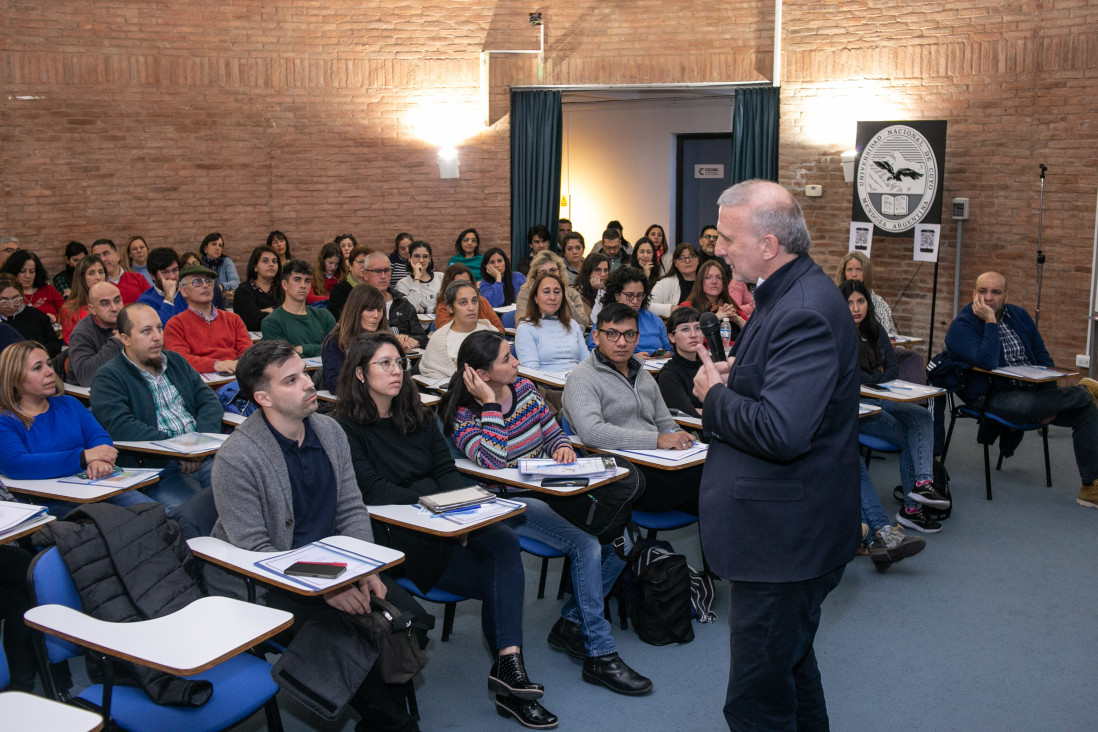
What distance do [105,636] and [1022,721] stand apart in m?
2.97

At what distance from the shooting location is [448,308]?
6.71 m

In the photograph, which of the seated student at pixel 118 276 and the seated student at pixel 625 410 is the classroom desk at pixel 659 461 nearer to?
the seated student at pixel 625 410

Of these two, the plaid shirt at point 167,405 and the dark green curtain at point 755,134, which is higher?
the dark green curtain at point 755,134

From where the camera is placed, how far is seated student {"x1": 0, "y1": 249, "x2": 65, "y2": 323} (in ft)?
27.3

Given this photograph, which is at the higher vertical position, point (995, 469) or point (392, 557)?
point (392, 557)

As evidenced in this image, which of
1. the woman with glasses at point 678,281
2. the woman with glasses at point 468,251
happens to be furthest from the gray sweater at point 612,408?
the woman with glasses at point 468,251

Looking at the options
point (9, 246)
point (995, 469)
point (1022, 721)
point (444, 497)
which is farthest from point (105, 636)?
point (9, 246)

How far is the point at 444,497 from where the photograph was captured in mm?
3436

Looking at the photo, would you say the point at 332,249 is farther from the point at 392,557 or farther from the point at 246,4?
the point at 392,557

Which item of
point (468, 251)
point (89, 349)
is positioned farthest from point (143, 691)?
point (468, 251)

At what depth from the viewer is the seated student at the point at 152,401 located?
442 centimetres

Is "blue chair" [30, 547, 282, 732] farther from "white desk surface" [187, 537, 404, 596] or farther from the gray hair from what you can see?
the gray hair

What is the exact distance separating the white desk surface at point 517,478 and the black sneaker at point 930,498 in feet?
7.39

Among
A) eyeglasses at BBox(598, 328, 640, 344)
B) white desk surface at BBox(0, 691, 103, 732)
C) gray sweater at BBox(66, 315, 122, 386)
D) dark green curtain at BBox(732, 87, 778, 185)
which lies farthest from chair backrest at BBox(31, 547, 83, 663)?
dark green curtain at BBox(732, 87, 778, 185)
